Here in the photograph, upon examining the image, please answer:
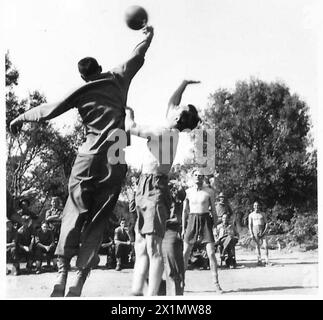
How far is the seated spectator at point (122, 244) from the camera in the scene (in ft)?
28.6

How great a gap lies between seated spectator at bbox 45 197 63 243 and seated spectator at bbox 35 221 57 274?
0.08 meters

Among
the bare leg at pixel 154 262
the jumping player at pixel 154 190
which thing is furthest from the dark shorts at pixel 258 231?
the bare leg at pixel 154 262

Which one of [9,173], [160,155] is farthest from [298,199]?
[9,173]

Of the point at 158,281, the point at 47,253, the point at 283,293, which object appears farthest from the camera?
the point at 47,253

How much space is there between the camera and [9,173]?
8.66m

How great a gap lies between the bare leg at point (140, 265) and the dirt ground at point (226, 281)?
283 millimetres

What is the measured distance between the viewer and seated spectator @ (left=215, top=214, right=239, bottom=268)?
8.80m

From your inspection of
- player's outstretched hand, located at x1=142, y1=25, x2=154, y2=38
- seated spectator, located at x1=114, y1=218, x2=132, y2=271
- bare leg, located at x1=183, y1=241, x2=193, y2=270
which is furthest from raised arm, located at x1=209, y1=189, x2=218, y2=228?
player's outstretched hand, located at x1=142, y1=25, x2=154, y2=38

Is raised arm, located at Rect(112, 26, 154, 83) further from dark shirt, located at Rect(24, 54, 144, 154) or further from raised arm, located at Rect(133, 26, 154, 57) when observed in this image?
dark shirt, located at Rect(24, 54, 144, 154)

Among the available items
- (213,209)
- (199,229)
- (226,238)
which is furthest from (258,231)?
(199,229)

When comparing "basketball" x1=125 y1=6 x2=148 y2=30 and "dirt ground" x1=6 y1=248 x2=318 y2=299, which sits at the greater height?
"basketball" x1=125 y1=6 x2=148 y2=30

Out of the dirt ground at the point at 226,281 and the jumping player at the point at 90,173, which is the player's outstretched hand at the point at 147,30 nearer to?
the jumping player at the point at 90,173

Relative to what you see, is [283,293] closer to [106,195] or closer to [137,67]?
[106,195]
